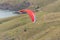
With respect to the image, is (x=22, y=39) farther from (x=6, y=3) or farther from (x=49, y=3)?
(x=6, y=3)

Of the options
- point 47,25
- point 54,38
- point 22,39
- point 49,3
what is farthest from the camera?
point 49,3

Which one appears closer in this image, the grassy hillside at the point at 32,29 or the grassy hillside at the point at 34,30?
the grassy hillside at the point at 34,30

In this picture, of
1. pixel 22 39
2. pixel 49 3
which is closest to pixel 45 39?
pixel 22 39

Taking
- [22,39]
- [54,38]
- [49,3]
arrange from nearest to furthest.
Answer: [54,38]
[22,39]
[49,3]

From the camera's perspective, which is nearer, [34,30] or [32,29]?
[34,30]

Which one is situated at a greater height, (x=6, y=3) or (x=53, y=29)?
(x=53, y=29)

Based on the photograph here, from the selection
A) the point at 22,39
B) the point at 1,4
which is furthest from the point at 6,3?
the point at 22,39

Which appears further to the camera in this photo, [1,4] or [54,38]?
[1,4]

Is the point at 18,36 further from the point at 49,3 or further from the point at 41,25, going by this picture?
the point at 49,3

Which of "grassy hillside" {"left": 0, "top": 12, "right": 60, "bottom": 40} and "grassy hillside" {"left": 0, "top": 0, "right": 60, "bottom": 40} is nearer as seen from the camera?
"grassy hillside" {"left": 0, "top": 0, "right": 60, "bottom": 40}
